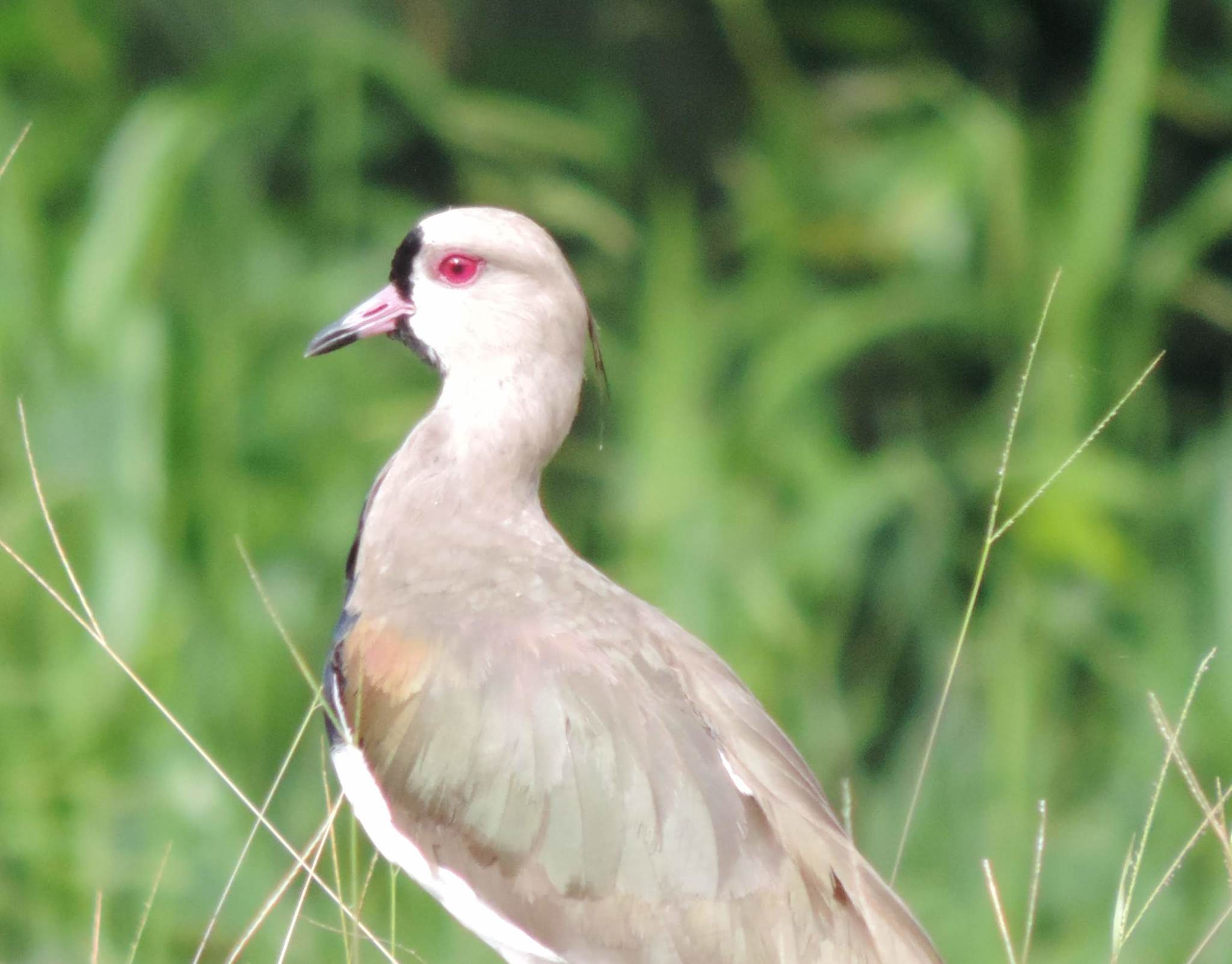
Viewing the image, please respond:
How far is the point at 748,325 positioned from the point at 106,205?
1400 mm

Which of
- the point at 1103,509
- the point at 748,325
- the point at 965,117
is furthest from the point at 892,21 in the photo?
the point at 1103,509

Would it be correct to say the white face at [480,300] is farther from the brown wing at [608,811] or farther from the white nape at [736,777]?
the white nape at [736,777]

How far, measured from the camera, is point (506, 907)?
2223mm

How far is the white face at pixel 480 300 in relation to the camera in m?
2.58

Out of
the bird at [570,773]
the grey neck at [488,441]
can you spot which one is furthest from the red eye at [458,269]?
the bird at [570,773]

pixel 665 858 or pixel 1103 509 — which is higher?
pixel 665 858

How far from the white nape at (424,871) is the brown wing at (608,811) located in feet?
0.04

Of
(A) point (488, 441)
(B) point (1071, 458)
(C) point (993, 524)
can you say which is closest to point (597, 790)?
(A) point (488, 441)

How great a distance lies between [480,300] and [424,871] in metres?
0.73

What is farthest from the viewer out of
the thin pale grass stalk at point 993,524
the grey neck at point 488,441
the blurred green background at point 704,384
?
the blurred green background at point 704,384

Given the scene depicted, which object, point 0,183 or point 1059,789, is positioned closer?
point 0,183

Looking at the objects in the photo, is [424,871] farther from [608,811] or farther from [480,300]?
[480,300]

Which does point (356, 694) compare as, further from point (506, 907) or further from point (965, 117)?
point (965, 117)

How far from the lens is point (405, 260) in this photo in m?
2.66
